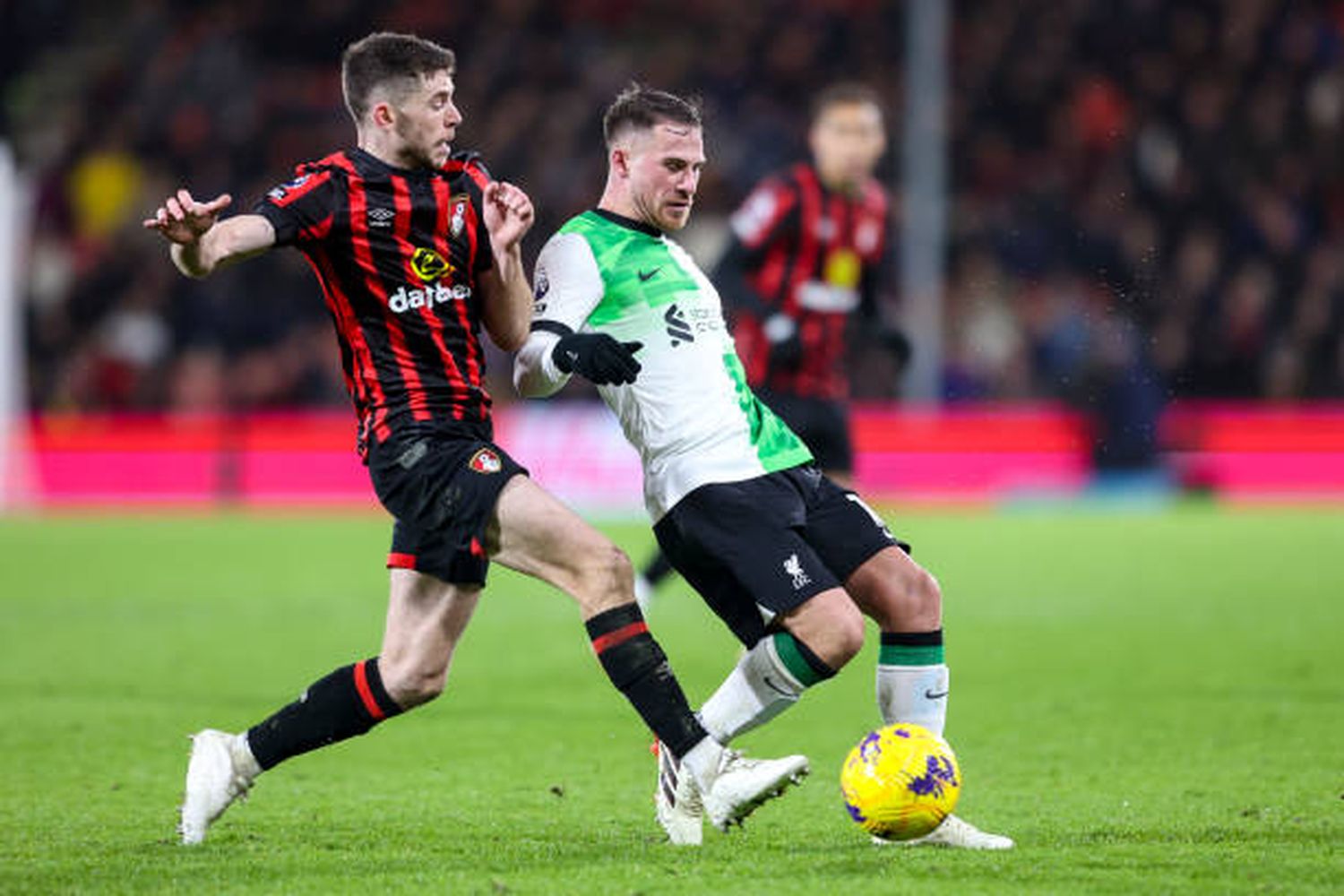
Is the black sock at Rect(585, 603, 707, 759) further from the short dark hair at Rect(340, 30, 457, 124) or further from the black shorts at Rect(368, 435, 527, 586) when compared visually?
the short dark hair at Rect(340, 30, 457, 124)

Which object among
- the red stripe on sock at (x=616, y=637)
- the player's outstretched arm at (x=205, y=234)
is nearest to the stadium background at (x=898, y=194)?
the red stripe on sock at (x=616, y=637)

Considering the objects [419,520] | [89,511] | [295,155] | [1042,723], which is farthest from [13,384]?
[419,520]

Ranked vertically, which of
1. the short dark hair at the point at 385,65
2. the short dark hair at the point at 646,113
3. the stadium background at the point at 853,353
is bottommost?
the stadium background at the point at 853,353

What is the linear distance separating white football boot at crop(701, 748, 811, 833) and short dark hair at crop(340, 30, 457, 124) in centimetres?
199

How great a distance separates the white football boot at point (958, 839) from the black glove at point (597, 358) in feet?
4.52

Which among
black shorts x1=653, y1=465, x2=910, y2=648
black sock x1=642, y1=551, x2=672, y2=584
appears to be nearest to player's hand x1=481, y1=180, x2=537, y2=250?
black shorts x1=653, y1=465, x2=910, y2=648

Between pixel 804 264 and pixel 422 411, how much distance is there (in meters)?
4.44

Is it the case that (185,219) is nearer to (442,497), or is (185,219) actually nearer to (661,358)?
(442,497)

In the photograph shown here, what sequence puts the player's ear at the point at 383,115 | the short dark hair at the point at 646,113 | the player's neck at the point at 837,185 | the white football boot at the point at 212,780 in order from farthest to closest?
the player's neck at the point at 837,185, the short dark hair at the point at 646,113, the player's ear at the point at 383,115, the white football boot at the point at 212,780

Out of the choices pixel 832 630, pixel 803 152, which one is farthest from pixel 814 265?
pixel 803 152

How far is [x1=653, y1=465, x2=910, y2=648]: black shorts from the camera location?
18.8ft

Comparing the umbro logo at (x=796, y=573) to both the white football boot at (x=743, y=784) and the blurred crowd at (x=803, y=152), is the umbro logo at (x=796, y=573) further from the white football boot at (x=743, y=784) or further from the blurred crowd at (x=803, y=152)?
the blurred crowd at (x=803, y=152)

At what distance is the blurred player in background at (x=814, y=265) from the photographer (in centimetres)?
980

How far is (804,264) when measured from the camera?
994 centimetres
